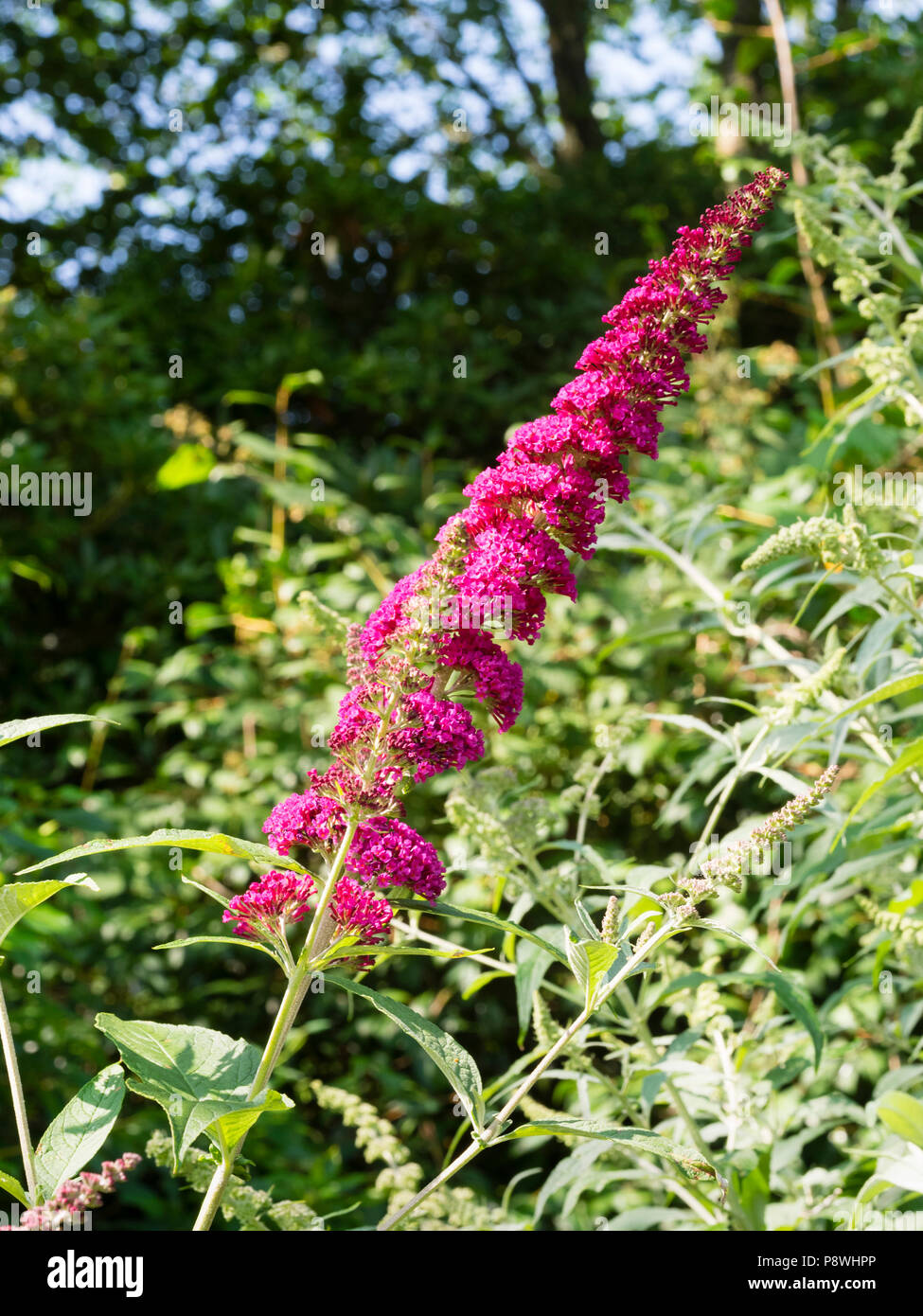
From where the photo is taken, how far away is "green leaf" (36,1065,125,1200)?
1103mm

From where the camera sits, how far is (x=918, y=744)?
1412mm

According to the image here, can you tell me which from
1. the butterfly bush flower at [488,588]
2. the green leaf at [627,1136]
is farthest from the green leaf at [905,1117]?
the butterfly bush flower at [488,588]

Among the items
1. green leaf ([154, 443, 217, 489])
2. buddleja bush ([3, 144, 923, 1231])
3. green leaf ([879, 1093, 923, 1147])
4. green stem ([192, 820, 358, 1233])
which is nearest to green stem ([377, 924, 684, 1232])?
buddleja bush ([3, 144, 923, 1231])

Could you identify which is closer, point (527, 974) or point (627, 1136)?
point (627, 1136)

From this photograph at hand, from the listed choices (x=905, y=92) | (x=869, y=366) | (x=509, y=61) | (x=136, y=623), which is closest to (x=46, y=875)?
(x=136, y=623)

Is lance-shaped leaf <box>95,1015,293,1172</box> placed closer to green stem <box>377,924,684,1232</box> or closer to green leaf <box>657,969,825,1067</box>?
green stem <box>377,924,684,1232</box>

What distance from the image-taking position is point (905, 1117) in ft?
3.77

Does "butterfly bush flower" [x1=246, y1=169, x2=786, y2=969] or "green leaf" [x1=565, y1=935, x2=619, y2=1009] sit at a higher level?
"butterfly bush flower" [x1=246, y1=169, x2=786, y2=969]

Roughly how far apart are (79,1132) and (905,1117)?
0.86 meters

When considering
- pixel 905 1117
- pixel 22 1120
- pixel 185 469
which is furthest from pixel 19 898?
pixel 185 469

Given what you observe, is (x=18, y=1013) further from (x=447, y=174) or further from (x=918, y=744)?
(x=447, y=174)

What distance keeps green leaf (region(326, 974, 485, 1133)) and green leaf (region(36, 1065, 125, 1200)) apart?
0.29 meters

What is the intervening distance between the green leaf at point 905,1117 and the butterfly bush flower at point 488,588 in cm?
53

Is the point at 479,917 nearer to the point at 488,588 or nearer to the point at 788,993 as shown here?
the point at 488,588
